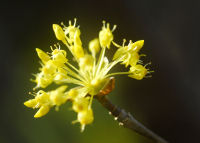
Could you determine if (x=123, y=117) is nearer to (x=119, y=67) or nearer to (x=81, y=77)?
(x=81, y=77)

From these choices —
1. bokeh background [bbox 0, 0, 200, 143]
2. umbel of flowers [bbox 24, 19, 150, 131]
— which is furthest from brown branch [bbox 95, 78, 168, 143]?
bokeh background [bbox 0, 0, 200, 143]

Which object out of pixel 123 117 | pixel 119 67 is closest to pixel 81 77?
pixel 123 117

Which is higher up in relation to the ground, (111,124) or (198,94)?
(111,124)

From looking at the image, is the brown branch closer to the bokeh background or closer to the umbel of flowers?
the umbel of flowers

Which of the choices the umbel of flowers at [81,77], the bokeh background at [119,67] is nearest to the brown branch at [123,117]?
the umbel of flowers at [81,77]

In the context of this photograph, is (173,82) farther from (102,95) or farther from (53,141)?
(102,95)

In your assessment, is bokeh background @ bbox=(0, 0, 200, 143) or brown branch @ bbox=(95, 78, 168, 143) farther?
bokeh background @ bbox=(0, 0, 200, 143)

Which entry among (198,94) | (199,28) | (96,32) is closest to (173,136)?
(198,94)

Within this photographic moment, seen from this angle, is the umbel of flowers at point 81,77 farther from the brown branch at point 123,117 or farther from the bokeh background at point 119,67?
the bokeh background at point 119,67
